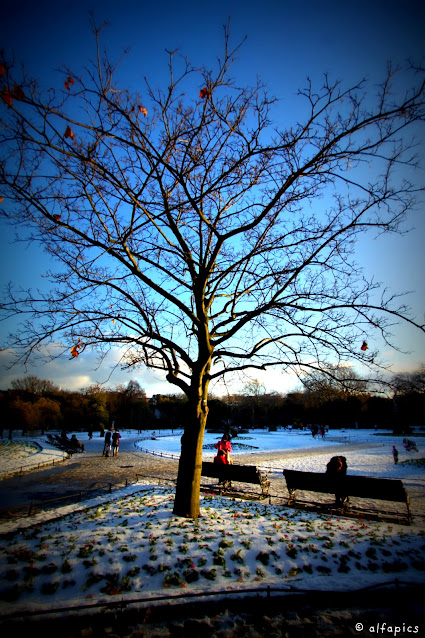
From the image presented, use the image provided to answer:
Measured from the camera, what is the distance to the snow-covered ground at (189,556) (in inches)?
147

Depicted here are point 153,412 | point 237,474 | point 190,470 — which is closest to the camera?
point 190,470

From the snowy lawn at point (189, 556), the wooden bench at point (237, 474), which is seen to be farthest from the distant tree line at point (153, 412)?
the snowy lawn at point (189, 556)

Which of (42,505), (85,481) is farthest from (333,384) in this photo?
(85,481)

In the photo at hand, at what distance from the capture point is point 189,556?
4.42 meters

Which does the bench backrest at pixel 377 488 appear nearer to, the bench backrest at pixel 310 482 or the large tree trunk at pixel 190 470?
the bench backrest at pixel 310 482

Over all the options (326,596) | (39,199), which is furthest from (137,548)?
(39,199)

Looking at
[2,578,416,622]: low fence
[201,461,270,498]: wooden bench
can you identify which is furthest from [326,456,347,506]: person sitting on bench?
[2,578,416,622]: low fence

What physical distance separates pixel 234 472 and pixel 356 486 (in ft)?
12.3

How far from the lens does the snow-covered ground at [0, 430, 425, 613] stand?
3.73 meters

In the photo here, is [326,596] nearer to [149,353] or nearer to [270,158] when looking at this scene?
[149,353]

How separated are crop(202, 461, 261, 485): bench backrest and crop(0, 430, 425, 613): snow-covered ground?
262 centimetres

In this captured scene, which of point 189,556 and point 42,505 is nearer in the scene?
point 189,556

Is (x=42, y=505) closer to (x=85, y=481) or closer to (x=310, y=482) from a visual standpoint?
(x=85, y=481)

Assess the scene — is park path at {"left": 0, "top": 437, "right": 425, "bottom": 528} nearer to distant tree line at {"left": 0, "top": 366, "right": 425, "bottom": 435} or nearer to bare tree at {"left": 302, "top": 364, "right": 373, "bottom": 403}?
bare tree at {"left": 302, "top": 364, "right": 373, "bottom": 403}
